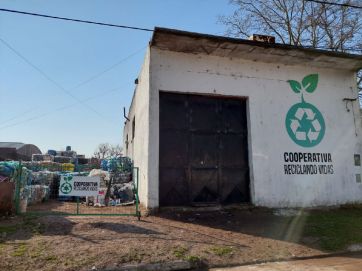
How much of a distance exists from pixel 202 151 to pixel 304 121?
410 cm

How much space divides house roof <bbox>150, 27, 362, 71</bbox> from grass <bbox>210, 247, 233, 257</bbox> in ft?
19.8

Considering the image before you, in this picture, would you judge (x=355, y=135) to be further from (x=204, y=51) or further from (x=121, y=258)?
(x=121, y=258)

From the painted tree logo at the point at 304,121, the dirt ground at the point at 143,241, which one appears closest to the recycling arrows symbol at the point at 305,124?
the painted tree logo at the point at 304,121

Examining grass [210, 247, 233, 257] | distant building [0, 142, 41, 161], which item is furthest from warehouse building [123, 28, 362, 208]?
distant building [0, 142, 41, 161]

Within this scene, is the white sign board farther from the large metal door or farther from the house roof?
the house roof

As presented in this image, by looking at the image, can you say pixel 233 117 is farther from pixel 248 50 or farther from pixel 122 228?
pixel 122 228

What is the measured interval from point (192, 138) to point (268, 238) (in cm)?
413

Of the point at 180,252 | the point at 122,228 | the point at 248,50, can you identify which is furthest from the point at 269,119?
the point at 180,252

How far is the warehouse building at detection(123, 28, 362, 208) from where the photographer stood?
10.2 metres

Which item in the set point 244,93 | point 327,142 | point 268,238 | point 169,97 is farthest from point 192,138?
point 327,142

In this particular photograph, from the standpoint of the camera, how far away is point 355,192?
472 inches

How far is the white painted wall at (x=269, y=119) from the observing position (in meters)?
10.3

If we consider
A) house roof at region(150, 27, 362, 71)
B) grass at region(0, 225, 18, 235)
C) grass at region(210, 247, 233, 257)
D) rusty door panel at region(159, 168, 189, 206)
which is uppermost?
house roof at region(150, 27, 362, 71)

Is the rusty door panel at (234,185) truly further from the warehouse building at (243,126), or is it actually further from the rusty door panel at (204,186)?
the rusty door panel at (204,186)
